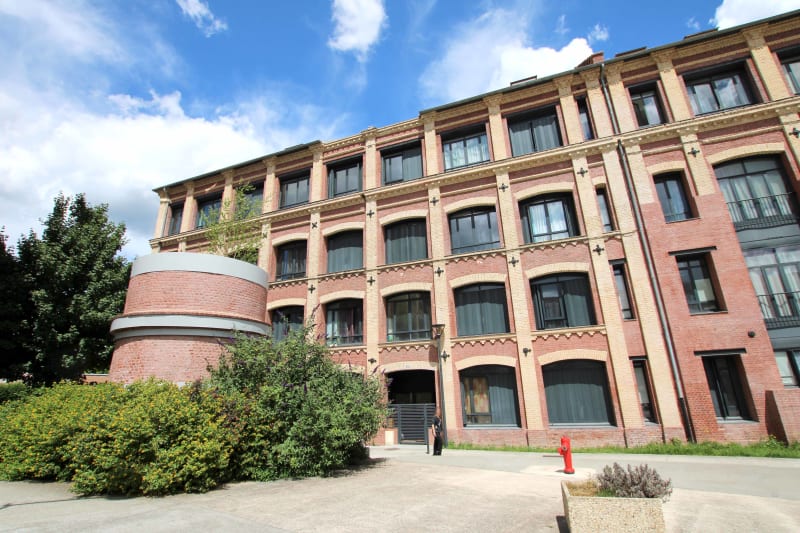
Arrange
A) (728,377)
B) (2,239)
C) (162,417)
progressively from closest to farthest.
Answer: (162,417)
(728,377)
(2,239)

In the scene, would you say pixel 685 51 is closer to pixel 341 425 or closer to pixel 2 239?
pixel 341 425

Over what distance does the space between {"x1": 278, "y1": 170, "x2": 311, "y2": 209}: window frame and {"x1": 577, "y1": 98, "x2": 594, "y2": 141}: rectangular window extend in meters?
15.0

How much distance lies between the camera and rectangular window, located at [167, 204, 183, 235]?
84.0 ft

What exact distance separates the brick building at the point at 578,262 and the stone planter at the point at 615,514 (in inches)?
382

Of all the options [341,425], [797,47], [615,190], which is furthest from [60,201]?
[797,47]

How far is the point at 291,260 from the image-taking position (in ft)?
71.3

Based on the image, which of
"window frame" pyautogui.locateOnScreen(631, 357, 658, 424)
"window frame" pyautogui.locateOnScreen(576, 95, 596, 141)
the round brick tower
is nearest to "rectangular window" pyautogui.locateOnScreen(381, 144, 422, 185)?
"window frame" pyautogui.locateOnScreen(576, 95, 596, 141)

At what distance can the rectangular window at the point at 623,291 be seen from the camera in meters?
15.3

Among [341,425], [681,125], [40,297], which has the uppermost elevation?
[681,125]

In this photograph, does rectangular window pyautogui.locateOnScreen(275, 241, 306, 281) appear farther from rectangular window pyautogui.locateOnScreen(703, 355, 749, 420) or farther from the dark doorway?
rectangular window pyautogui.locateOnScreen(703, 355, 749, 420)

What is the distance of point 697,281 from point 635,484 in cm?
1315

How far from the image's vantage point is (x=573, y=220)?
1705 centimetres

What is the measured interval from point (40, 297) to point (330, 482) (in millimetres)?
18801

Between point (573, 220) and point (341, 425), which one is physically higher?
point (573, 220)
